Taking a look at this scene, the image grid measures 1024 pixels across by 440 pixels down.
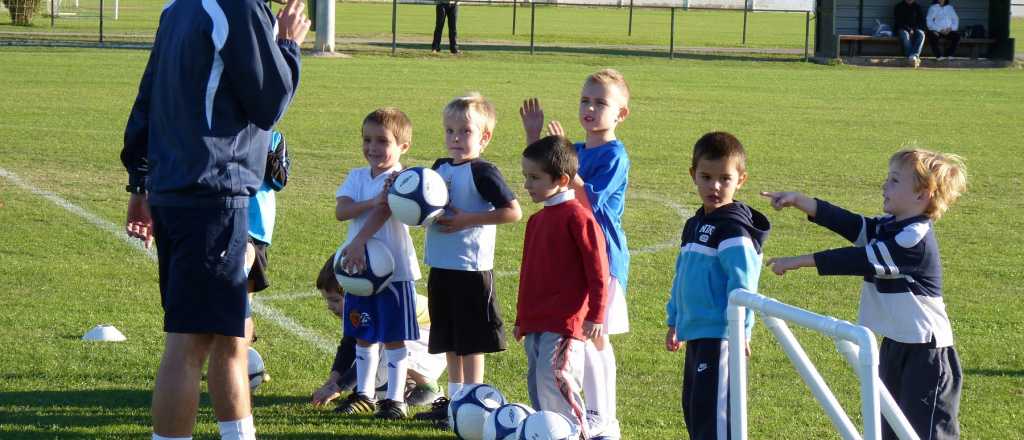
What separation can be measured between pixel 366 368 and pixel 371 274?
0.44 m

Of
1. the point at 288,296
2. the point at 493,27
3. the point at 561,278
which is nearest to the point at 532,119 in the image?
the point at 561,278

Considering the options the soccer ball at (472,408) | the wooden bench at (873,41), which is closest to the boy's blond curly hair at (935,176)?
the soccer ball at (472,408)

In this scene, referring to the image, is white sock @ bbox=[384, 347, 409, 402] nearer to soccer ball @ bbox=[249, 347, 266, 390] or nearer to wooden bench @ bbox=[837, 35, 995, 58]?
soccer ball @ bbox=[249, 347, 266, 390]

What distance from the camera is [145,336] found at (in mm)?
6812

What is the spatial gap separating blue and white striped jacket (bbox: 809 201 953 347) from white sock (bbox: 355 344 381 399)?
210 centimetres

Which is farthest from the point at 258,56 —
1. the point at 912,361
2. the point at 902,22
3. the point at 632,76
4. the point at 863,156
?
the point at 902,22

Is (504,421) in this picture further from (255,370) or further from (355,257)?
(255,370)

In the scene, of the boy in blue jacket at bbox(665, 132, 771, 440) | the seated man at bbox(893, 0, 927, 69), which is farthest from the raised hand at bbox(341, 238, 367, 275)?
the seated man at bbox(893, 0, 927, 69)

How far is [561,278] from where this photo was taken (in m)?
5.06

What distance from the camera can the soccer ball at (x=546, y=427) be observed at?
487cm

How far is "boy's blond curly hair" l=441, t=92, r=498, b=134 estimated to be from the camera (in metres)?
5.55

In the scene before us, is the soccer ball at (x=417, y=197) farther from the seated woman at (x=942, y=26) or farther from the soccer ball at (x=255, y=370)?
the seated woman at (x=942, y=26)

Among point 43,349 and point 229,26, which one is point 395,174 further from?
point 43,349

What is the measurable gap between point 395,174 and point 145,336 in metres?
1.92
